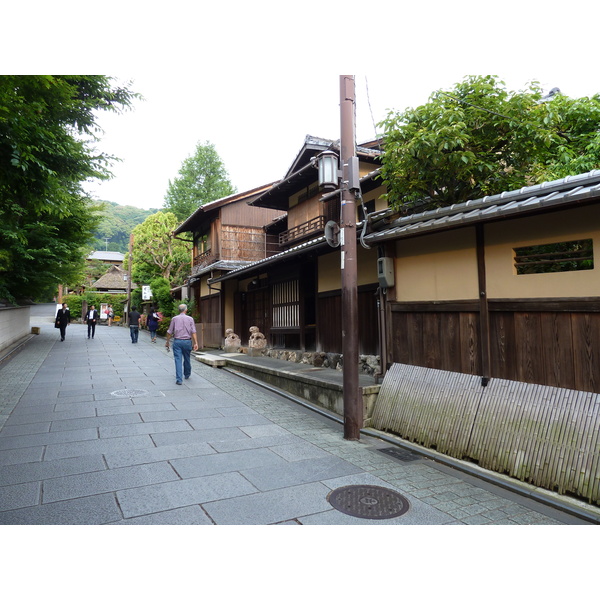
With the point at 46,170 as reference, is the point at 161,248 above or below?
above

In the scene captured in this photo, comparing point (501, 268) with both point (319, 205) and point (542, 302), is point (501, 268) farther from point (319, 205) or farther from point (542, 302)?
point (319, 205)

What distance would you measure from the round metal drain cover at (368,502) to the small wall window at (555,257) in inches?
136

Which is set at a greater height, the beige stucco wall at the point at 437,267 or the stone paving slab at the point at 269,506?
the beige stucco wall at the point at 437,267

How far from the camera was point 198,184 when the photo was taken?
130 feet

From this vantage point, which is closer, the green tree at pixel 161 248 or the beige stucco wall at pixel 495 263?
the beige stucco wall at pixel 495 263

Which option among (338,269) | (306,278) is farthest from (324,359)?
(306,278)

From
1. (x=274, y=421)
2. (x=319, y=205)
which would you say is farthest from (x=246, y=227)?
(x=274, y=421)

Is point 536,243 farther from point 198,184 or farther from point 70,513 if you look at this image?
point 198,184

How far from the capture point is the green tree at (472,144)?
6.02 meters

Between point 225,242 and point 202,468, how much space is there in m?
17.1

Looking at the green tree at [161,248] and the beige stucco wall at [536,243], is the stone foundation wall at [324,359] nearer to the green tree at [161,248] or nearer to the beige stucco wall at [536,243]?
the beige stucco wall at [536,243]

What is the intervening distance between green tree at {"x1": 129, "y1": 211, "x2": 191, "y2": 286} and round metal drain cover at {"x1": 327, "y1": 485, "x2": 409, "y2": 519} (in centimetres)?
3012

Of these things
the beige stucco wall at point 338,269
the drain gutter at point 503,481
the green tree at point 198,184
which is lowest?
the drain gutter at point 503,481

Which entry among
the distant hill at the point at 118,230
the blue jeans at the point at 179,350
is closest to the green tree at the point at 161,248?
the blue jeans at the point at 179,350
